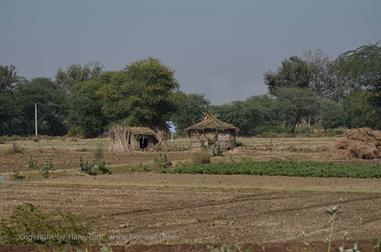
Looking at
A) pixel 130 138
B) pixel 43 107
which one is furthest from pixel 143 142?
pixel 43 107

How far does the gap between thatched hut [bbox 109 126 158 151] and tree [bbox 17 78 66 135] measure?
2022 inches

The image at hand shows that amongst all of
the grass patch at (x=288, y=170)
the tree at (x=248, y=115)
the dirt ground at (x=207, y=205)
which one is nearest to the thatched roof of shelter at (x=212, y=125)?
the grass patch at (x=288, y=170)

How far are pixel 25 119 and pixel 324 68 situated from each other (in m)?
50.9

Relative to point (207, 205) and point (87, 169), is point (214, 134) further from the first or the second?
point (207, 205)

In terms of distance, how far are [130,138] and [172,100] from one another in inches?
591

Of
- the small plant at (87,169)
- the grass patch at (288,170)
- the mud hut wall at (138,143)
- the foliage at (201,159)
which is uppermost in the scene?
the mud hut wall at (138,143)

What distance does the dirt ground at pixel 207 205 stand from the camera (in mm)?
14469

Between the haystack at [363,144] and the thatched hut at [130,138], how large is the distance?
57.3ft

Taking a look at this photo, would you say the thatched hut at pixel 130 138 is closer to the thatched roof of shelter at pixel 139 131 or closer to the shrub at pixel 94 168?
the thatched roof of shelter at pixel 139 131

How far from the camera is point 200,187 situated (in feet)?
92.6

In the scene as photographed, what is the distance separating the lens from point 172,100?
72000 mm

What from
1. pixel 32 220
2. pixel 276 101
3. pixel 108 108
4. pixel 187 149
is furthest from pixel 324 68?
pixel 32 220

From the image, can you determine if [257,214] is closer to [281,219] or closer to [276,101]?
[281,219]

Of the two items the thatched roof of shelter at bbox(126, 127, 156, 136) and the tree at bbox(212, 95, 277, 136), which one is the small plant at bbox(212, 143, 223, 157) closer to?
the thatched roof of shelter at bbox(126, 127, 156, 136)
